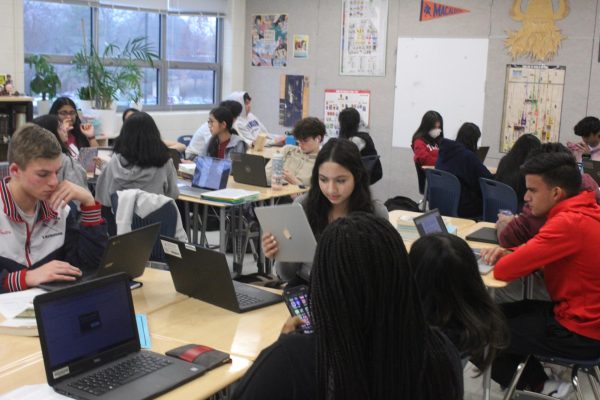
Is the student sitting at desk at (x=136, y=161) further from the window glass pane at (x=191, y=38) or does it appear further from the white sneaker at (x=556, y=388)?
the window glass pane at (x=191, y=38)

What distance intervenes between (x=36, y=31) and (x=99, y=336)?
625cm

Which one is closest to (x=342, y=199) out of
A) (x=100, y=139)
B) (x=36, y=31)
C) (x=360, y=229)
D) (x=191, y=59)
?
(x=360, y=229)

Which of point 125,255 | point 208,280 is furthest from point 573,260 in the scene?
point 125,255

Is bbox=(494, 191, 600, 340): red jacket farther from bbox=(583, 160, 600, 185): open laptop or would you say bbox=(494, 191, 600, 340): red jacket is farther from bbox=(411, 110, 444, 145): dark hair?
bbox=(411, 110, 444, 145): dark hair

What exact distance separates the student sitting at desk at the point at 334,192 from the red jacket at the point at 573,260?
0.69m

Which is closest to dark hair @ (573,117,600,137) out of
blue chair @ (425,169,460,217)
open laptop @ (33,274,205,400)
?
blue chair @ (425,169,460,217)

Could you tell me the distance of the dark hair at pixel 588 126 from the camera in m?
6.86

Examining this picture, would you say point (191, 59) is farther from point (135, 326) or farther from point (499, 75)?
point (135, 326)

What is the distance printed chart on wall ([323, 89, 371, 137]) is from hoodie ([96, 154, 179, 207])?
14.8 ft

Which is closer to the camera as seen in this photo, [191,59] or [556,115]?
[556,115]

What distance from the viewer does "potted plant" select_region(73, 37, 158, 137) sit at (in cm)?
768

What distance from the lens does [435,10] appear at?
322 inches

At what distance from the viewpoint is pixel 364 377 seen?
1368 mm

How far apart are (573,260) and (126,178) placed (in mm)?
2601
